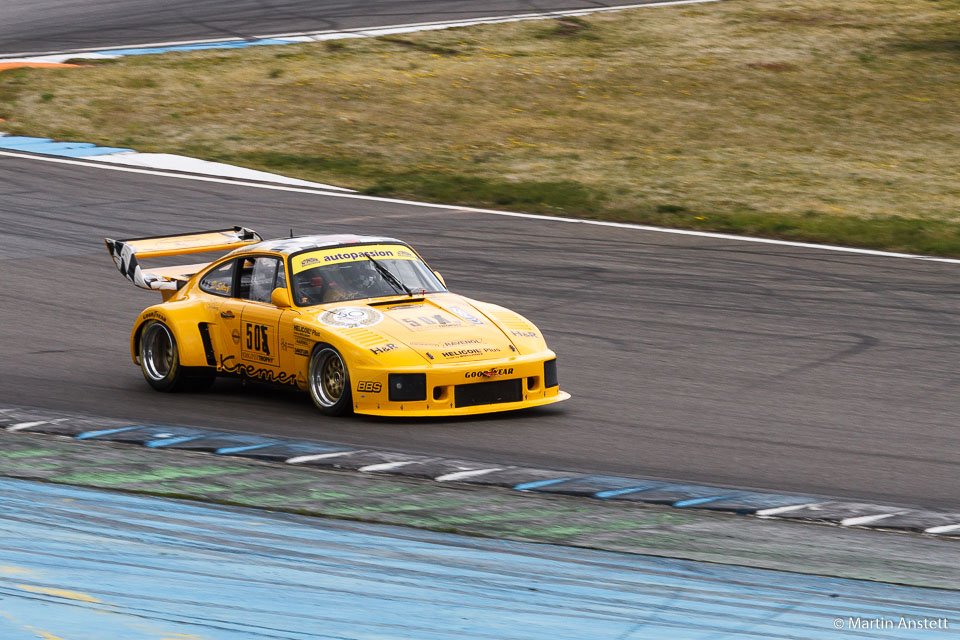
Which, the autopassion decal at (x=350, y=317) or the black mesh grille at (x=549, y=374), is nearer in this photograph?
the autopassion decal at (x=350, y=317)

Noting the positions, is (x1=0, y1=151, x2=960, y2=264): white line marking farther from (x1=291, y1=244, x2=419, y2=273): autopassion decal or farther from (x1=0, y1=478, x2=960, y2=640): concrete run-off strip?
(x1=0, y1=478, x2=960, y2=640): concrete run-off strip

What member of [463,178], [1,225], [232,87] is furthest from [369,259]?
[232,87]

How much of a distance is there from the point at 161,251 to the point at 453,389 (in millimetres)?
3012

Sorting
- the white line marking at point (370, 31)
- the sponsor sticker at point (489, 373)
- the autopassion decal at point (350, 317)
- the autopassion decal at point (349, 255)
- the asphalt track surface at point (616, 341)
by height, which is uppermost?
the white line marking at point (370, 31)

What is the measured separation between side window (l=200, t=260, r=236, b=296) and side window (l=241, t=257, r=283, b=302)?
0.21m

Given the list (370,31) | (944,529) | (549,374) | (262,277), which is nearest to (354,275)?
(262,277)

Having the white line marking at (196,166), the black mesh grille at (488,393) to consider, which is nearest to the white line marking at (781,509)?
the black mesh grille at (488,393)

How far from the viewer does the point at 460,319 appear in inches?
384

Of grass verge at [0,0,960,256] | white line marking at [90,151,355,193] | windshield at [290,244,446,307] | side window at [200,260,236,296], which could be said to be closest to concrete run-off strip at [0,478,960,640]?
windshield at [290,244,446,307]

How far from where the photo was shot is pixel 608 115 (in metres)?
24.6

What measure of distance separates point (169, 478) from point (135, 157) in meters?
14.2

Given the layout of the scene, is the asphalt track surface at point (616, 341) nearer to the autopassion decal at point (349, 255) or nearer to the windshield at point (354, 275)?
the windshield at point (354, 275)

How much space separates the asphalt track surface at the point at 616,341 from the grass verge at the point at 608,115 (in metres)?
1.92

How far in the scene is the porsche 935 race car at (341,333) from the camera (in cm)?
932
